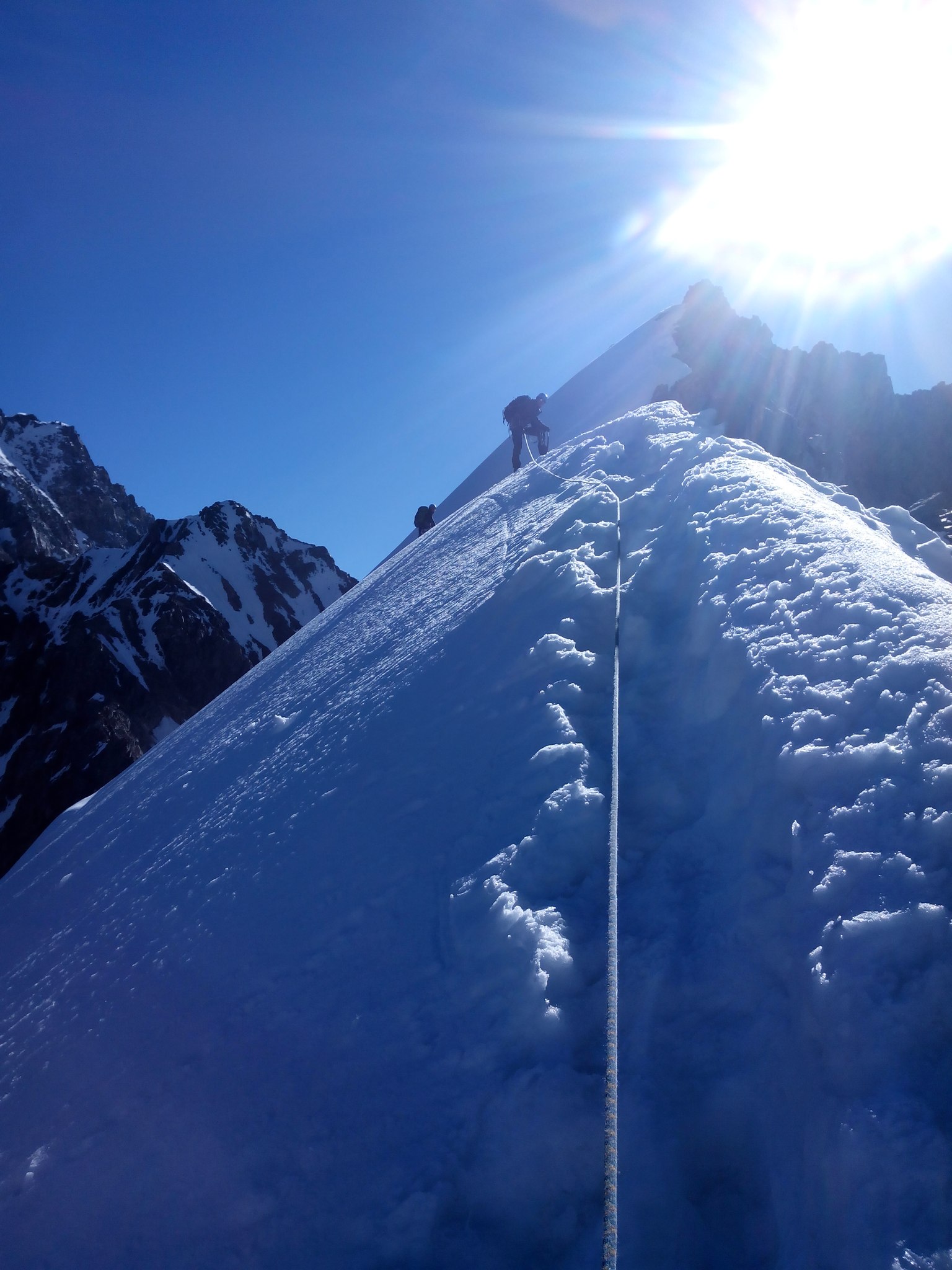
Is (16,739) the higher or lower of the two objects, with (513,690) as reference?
higher

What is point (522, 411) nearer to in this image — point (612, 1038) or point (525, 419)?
point (525, 419)

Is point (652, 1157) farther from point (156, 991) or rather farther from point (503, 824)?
point (156, 991)

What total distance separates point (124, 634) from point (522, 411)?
56.1 metres

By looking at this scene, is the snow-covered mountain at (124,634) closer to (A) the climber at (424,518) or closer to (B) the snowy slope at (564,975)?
(A) the climber at (424,518)

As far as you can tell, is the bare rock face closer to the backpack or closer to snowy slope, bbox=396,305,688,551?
snowy slope, bbox=396,305,688,551

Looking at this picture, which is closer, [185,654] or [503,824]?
[503,824]

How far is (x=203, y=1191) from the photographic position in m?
3.00

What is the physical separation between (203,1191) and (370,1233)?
0.86 meters

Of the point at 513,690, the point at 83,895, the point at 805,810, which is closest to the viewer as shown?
the point at 805,810

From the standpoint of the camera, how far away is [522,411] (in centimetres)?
1809


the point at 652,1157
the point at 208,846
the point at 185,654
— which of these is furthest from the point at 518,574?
the point at 185,654

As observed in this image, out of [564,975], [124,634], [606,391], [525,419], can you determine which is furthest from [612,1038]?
[124,634]

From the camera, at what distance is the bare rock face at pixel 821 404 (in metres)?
24.0

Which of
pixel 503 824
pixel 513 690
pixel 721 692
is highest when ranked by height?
pixel 513 690
